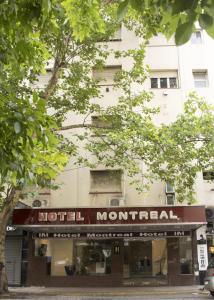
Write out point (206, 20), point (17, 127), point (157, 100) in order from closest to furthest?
point (206, 20), point (17, 127), point (157, 100)

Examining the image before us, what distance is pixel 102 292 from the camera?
19.9m

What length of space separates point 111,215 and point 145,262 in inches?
125

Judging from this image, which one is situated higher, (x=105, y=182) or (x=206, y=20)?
(x=105, y=182)

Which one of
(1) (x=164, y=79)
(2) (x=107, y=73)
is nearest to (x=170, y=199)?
(1) (x=164, y=79)

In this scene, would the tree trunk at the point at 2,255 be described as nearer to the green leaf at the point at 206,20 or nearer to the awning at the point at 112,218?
the awning at the point at 112,218

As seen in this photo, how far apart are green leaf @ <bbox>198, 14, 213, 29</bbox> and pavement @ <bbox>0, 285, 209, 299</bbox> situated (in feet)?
52.2

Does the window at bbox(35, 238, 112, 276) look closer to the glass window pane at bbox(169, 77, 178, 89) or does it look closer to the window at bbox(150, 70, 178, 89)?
the window at bbox(150, 70, 178, 89)

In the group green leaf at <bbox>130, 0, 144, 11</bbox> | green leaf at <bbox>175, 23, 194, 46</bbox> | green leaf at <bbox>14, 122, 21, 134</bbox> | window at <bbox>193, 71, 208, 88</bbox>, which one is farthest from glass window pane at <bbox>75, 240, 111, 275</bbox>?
green leaf at <bbox>175, 23, 194, 46</bbox>

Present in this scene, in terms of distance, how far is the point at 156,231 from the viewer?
2277 cm

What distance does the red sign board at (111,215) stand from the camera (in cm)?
2133

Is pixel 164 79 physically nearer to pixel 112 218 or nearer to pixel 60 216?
pixel 112 218

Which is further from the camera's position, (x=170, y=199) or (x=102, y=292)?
(x=170, y=199)

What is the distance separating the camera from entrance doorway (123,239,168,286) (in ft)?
74.0

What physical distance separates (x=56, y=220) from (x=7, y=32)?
16.8 m
